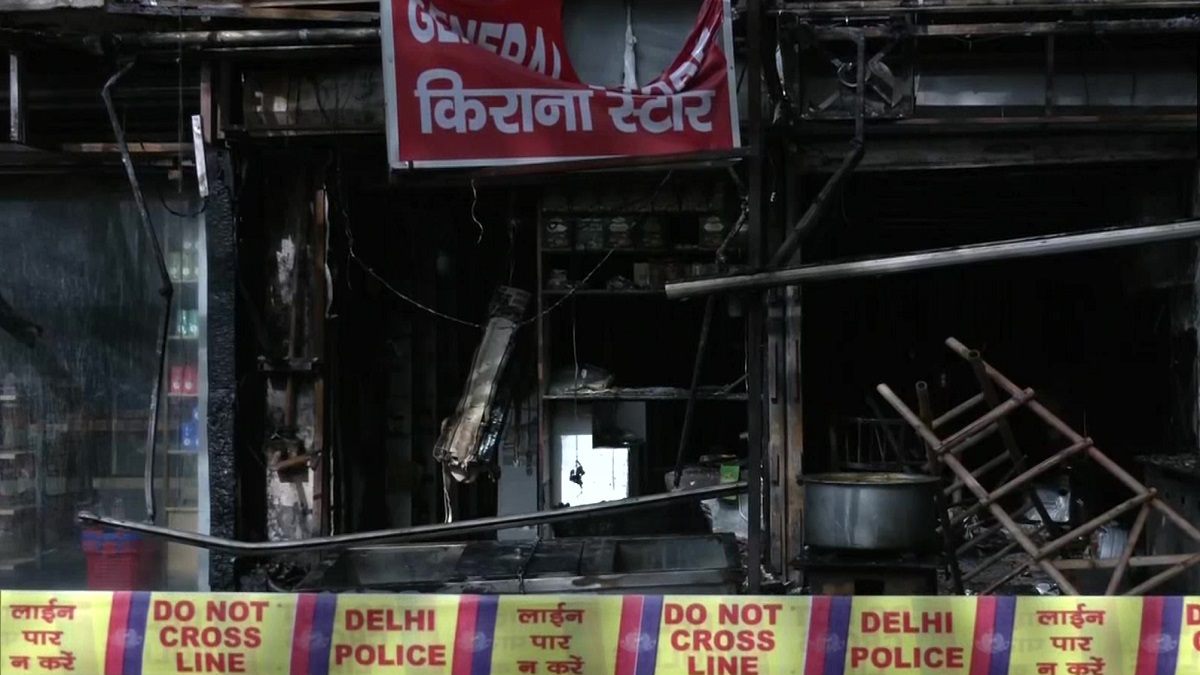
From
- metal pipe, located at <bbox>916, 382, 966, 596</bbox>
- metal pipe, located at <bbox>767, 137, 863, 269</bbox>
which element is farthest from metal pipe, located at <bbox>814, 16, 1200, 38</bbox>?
metal pipe, located at <bbox>916, 382, 966, 596</bbox>

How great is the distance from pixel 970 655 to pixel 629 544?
3273 mm

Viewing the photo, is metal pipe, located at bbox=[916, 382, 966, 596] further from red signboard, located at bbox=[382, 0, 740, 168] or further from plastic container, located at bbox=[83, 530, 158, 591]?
plastic container, located at bbox=[83, 530, 158, 591]

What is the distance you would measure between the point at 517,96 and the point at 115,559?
176 inches

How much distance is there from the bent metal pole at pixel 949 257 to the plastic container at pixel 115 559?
15.6 ft

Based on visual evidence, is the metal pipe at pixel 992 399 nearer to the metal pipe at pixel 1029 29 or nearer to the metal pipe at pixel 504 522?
the metal pipe at pixel 504 522

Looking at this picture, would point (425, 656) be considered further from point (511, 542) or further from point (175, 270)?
point (175, 270)

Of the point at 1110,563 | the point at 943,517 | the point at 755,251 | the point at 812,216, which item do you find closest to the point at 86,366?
the point at 755,251

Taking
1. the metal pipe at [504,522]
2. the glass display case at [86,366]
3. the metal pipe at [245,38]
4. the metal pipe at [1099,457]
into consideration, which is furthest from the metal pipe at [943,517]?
the glass display case at [86,366]

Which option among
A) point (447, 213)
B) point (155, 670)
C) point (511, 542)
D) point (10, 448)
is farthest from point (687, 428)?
point (10, 448)

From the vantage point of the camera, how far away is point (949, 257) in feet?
18.0

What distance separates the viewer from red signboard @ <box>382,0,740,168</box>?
647 cm

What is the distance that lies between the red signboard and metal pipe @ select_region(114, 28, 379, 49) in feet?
2.84

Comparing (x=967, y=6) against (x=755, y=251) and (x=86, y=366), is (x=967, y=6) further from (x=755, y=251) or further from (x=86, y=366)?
(x=86, y=366)

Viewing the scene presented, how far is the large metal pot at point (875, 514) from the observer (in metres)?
5.87
